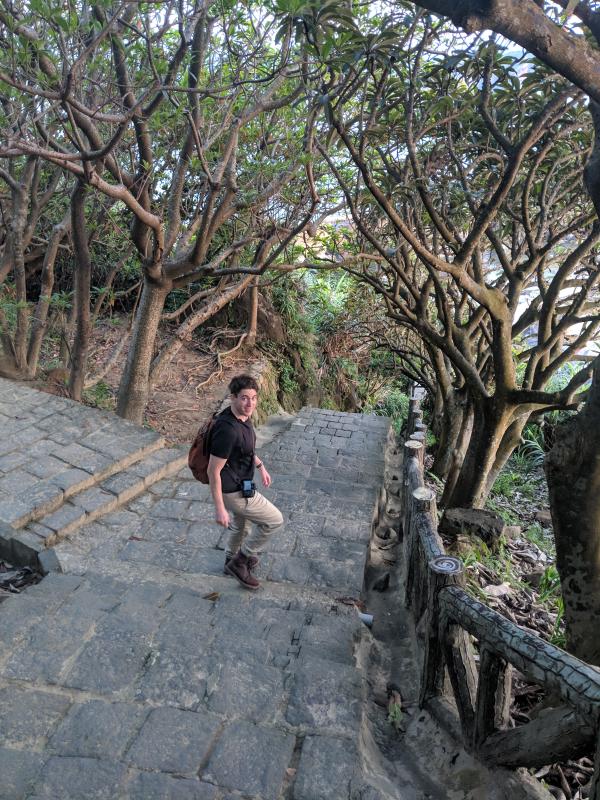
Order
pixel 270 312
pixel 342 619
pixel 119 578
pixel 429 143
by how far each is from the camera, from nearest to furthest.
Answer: pixel 342 619 → pixel 119 578 → pixel 429 143 → pixel 270 312

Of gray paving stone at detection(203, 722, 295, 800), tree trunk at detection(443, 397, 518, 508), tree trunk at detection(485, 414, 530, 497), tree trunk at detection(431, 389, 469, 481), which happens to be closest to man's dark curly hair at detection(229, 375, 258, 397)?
gray paving stone at detection(203, 722, 295, 800)

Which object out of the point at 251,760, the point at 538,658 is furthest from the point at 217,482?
the point at 538,658

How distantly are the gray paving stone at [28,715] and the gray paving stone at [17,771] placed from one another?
0.18ft

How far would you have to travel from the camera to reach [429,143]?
24.1 ft

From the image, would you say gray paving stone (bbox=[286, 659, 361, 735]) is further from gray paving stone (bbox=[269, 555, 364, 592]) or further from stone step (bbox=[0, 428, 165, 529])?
stone step (bbox=[0, 428, 165, 529])

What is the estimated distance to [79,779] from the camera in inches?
87.0

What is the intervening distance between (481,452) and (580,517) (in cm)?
346

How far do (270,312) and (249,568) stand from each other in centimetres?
810

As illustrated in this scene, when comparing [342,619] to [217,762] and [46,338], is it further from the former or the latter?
[46,338]

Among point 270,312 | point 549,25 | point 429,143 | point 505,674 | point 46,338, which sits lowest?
point 505,674

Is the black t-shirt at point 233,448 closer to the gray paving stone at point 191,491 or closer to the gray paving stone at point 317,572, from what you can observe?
the gray paving stone at point 317,572

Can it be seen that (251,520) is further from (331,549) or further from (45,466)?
(45,466)

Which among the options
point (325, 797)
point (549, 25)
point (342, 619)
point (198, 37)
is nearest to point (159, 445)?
point (342, 619)

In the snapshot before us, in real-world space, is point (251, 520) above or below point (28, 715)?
above
